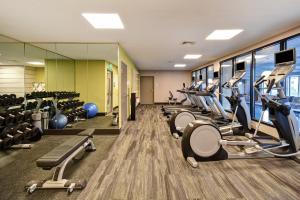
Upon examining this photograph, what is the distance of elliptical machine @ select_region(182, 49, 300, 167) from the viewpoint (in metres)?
3.26

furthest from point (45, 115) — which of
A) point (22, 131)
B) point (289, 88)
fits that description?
point (289, 88)

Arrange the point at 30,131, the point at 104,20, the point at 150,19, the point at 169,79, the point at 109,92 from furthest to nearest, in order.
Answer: the point at 169,79 < the point at 109,92 < the point at 30,131 < the point at 104,20 < the point at 150,19

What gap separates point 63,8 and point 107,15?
2.28 feet

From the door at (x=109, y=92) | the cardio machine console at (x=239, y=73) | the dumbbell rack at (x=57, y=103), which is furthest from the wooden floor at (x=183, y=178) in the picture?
the door at (x=109, y=92)

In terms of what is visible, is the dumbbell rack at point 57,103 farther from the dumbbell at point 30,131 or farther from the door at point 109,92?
the door at point 109,92

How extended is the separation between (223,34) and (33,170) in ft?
15.3

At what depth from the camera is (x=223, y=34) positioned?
15.3 ft

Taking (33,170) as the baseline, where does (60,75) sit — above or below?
above

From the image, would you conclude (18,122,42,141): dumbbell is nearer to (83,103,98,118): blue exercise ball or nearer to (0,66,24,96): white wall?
(0,66,24,96): white wall

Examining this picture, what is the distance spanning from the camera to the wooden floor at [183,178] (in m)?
2.37

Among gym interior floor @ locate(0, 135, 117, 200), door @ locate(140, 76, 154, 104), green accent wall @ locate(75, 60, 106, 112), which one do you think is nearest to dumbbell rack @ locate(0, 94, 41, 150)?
gym interior floor @ locate(0, 135, 117, 200)

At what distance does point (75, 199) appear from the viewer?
2.25m

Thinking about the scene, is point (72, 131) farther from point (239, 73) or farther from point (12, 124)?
point (239, 73)

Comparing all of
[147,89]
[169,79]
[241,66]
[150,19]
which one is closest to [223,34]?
[241,66]
